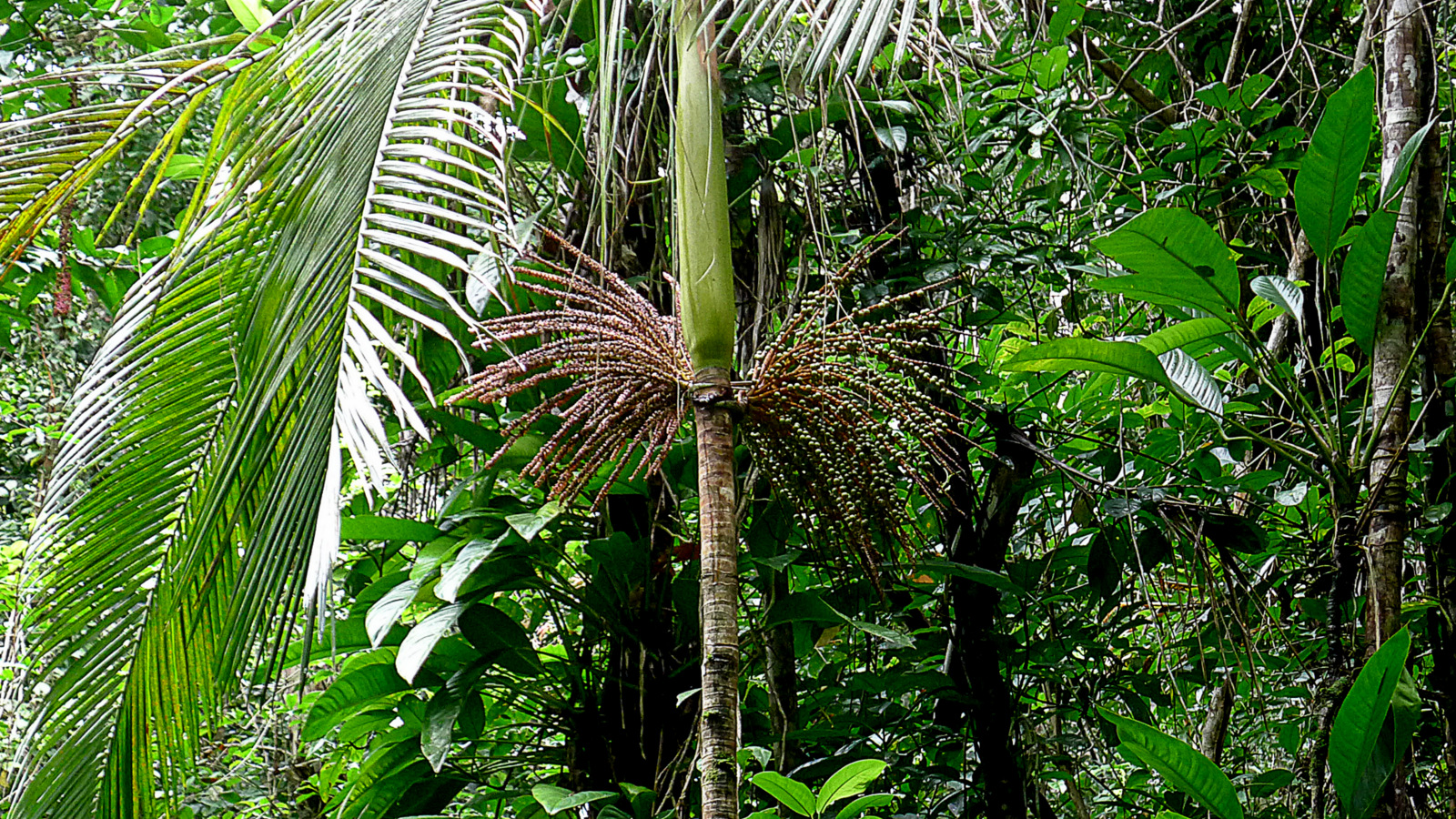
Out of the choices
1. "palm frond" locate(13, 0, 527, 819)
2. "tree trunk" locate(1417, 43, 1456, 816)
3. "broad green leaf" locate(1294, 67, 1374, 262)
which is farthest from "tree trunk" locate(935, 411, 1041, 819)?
"palm frond" locate(13, 0, 527, 819)

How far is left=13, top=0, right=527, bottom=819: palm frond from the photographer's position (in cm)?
142

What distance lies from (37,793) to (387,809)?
1.93 ft

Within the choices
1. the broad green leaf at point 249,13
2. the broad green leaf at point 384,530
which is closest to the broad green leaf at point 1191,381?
the broad green leaf at point 384,530

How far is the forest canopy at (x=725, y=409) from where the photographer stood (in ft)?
4.63

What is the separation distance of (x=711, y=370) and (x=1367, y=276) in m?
0.86

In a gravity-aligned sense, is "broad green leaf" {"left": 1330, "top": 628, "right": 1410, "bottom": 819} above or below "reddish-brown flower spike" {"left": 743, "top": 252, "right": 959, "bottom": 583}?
below

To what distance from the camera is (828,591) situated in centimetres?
225

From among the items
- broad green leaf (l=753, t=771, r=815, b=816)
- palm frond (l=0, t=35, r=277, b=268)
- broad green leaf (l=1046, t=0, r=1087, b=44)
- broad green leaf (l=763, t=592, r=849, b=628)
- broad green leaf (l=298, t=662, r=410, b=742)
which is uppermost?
broad green leaf (l=1046, t=0, r=1087, b=44)

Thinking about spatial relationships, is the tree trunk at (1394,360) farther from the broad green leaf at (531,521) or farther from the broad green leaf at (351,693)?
the broad green leaf at (351,693)

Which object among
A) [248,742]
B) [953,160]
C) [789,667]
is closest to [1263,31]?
[953,160]

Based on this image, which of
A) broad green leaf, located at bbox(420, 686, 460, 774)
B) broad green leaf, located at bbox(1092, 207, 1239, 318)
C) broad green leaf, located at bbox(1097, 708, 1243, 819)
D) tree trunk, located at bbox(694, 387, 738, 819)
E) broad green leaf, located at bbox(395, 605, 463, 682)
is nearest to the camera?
tree trunk, located at bbox(694, 387, 738, 819)

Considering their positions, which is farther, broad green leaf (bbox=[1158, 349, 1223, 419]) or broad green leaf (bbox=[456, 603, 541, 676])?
broad green leaf (bbox=[456, 603, 541, 676])

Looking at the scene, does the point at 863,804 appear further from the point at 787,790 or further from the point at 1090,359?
the point at 1090,359

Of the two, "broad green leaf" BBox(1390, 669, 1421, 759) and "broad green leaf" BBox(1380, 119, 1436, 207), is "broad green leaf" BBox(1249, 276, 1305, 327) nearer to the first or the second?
"broad green leaf" BBox(1380, 119, 1436, 207)
